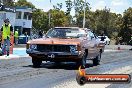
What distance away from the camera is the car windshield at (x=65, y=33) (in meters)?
14.6

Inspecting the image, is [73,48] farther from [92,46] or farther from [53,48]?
[92,46]

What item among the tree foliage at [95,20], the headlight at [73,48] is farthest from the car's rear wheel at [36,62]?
the tree foliage at [95,20]

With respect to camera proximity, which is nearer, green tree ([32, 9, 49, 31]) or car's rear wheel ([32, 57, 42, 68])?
car's rear wheel ([32, 57, 42, 68])

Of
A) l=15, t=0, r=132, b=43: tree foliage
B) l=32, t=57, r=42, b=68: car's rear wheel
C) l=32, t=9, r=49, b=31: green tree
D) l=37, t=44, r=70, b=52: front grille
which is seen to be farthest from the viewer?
l=32, t=9, r=49, b=31: green tree

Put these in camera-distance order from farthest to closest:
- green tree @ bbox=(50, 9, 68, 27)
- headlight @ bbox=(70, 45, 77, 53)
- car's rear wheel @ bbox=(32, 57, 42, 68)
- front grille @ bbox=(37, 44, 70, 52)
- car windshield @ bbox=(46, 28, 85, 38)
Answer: green tree @ bbox=(50, 9, 68, 27)
car windshield @ bbox=(46, 28, 85, 38)
car's rear wheel @ bbox=(32, 57, 42, 68)
front grille @ bbox=(37, 44, 70, 52)
headlight @ bbox=(70, 45, 77, 53)

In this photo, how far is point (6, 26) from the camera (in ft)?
65.2

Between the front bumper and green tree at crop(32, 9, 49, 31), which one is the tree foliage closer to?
green tree at crop(32, 9, 49, 31)

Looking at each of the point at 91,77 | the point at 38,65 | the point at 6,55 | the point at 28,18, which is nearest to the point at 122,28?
the point at 28,18

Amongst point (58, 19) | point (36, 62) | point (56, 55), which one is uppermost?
point (56, 55)

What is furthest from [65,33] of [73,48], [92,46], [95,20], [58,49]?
[95,20]

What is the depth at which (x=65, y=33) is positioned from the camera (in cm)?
1477

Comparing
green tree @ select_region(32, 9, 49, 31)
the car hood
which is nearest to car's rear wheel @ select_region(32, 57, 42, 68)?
the car hood

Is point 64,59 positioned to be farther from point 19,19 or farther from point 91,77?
point 19,19

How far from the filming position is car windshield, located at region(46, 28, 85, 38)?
14602 millimetres
